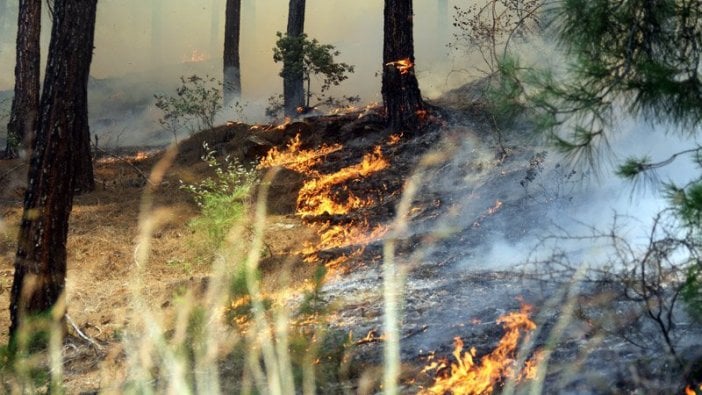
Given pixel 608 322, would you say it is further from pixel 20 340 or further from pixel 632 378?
pixel 20 340

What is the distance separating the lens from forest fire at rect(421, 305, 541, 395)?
16.0 feet

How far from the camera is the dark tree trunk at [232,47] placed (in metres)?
19.5

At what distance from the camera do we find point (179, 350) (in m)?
6.00

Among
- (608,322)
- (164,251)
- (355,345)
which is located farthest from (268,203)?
(608,322)

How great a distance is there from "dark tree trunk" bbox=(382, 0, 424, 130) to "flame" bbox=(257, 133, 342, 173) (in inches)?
46.0

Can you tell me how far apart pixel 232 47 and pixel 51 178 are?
13754 mm

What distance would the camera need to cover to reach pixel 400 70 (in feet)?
39.7

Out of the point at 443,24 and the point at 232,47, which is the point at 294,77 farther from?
the point at 443,24

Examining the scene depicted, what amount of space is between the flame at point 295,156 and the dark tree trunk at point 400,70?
3.83 feet

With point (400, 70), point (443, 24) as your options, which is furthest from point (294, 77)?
point (443, 24)

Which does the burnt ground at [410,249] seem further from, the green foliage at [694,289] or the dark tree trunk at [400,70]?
the green foliage at [694,289]

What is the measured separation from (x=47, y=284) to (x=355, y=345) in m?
2.98

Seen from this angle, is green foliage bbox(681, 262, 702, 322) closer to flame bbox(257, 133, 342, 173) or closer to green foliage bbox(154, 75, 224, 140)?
flame bbox(257, 133, 342, 173)

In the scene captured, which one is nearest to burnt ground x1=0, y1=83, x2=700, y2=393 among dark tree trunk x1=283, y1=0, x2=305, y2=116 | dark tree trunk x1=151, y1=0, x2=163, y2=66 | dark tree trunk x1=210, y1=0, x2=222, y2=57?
dark tree trunk x1=283, y1=0, x2=305, y2=116
